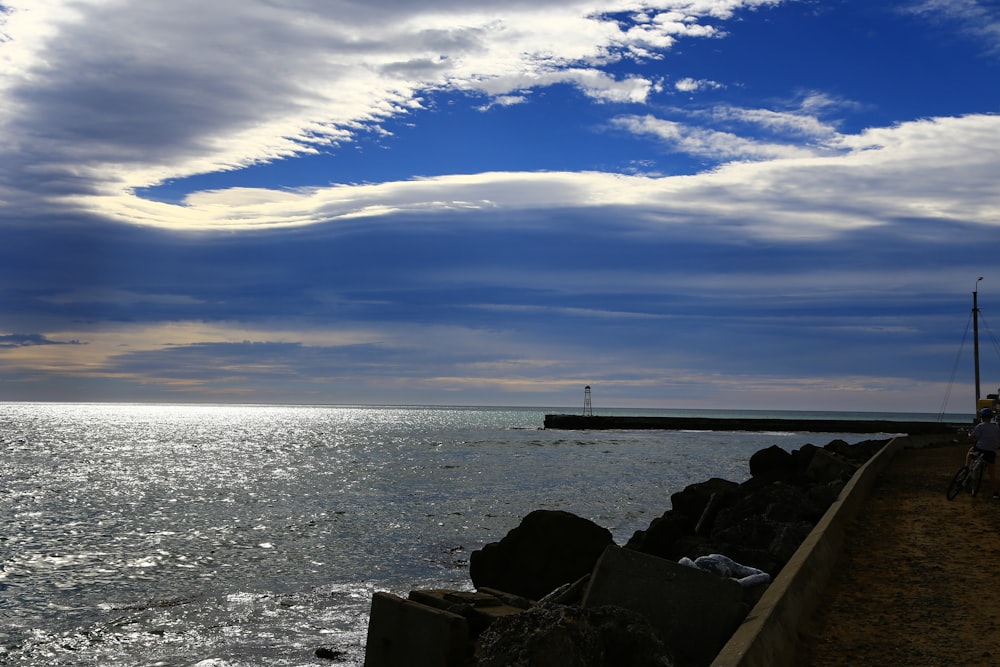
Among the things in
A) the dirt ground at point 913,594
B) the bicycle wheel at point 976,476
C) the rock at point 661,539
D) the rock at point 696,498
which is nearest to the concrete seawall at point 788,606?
the dirt ground at point 913,594

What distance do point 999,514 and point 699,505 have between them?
23.4 feet

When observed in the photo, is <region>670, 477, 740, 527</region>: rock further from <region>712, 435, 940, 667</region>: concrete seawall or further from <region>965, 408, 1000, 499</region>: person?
<region>712, 435, 940, 667</region>: concrete seawall

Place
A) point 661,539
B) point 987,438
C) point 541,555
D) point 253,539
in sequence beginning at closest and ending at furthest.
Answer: point 541,555, point 661,539, point 987,438, point 253,539

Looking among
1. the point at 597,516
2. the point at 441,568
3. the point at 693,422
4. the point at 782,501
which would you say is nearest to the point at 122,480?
the point at 597,516

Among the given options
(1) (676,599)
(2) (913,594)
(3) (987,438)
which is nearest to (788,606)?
(1) (676,599)

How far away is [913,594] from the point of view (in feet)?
28.4

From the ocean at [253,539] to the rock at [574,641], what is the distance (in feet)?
20.7

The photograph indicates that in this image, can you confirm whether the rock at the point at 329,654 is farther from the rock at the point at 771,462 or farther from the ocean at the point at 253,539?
the rock at the point at 771,462

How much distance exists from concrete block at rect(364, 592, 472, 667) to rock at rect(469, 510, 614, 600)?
5.89 metres

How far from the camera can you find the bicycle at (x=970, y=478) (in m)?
16.8

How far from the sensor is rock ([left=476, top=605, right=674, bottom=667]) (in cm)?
616

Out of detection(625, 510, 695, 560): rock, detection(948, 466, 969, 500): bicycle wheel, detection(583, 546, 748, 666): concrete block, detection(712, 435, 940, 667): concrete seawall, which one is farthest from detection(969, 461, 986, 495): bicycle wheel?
detection(583, 546, 748, 666): concrete block

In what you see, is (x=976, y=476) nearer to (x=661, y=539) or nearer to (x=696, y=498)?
(x=696, y=498)

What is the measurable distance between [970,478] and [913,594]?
9.53 meters
